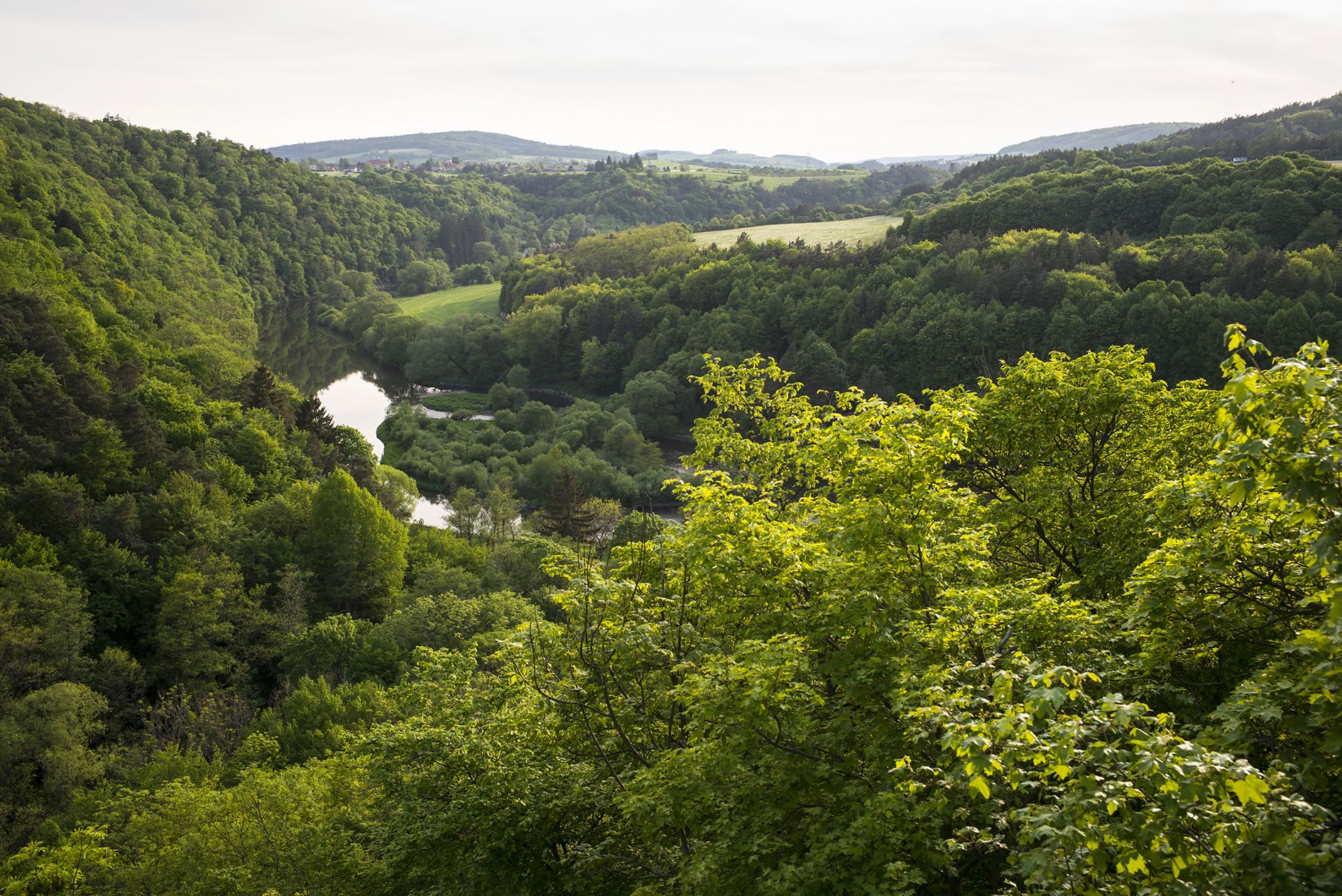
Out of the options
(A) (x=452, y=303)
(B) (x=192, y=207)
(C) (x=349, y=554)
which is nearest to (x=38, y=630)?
(C) (x=349, y=554)

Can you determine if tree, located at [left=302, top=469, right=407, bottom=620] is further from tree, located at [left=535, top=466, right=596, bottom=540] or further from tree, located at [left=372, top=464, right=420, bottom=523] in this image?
tree, located at [left=535, top=466, right=596, bottom=540]

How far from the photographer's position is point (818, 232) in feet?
419

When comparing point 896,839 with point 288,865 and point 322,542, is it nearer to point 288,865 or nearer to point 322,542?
point 288,865

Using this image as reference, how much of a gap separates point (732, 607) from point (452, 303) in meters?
132

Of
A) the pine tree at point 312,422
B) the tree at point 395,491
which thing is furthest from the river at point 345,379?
the pine tree at point 312,422

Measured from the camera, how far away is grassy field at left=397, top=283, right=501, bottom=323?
418 feet

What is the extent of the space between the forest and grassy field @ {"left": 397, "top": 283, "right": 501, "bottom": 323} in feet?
164

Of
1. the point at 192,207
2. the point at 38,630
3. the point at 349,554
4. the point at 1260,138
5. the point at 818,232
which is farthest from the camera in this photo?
the point at 818,232

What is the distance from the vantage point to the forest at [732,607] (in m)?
6.09

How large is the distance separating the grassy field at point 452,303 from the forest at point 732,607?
164 feet

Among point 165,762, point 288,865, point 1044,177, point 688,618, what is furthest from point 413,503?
point 1044,177

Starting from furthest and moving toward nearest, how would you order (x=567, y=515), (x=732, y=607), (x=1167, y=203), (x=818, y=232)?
1. (x=818, y=232)
2. (x=1167, y=203)
3. (x=567, y=515)
4. (x=732, y=607)

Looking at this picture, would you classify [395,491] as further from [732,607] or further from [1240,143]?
[1240,143]

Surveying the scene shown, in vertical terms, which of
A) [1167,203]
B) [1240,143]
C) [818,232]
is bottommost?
[818,232]
